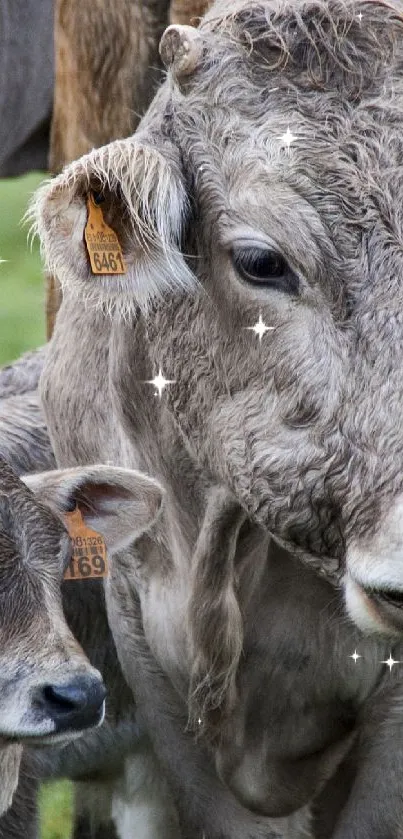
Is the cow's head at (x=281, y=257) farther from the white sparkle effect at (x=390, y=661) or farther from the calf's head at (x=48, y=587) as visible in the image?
the white sparkle effect at (x=390, y=661)

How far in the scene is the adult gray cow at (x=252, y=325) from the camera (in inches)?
179

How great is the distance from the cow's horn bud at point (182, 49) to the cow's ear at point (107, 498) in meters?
1.19

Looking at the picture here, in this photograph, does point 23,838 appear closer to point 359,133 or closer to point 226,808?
point 226,808

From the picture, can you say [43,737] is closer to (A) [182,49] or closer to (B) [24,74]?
(A) [182,49]

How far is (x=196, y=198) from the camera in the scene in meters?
4.92

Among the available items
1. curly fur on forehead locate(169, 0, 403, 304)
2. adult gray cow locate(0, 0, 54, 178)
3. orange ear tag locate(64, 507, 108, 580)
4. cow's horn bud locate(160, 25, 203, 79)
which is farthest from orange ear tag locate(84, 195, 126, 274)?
adult gray cow locate(0, 0, 54, 178)

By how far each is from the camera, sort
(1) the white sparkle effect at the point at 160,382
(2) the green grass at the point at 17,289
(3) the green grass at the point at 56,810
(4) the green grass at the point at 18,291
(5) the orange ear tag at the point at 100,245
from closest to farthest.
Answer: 1. (5) the orange ear tag at the point at 100,245
2. (1) the white sparkle effect at the point at 160,382
3. (3) the green grass at the point at 56,810
4. (4) the green grass at the point at 18,291
5. (2) the green grass at the point at 17,289

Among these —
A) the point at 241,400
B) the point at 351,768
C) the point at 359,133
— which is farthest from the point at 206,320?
the point at 351,768

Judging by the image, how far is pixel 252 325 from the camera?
4.76m

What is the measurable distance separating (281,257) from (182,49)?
74 cm

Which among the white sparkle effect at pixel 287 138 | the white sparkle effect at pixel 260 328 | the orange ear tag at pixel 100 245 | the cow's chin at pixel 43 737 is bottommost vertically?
the cow's chin at pixel 43 737

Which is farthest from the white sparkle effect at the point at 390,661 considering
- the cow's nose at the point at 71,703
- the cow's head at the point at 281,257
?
the cow's nose at the point at 71,703

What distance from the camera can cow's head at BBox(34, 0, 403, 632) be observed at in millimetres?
4520

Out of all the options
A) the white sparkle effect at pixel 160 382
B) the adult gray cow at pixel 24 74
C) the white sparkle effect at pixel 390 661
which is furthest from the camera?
the adult gray cow at pixel 24 74
